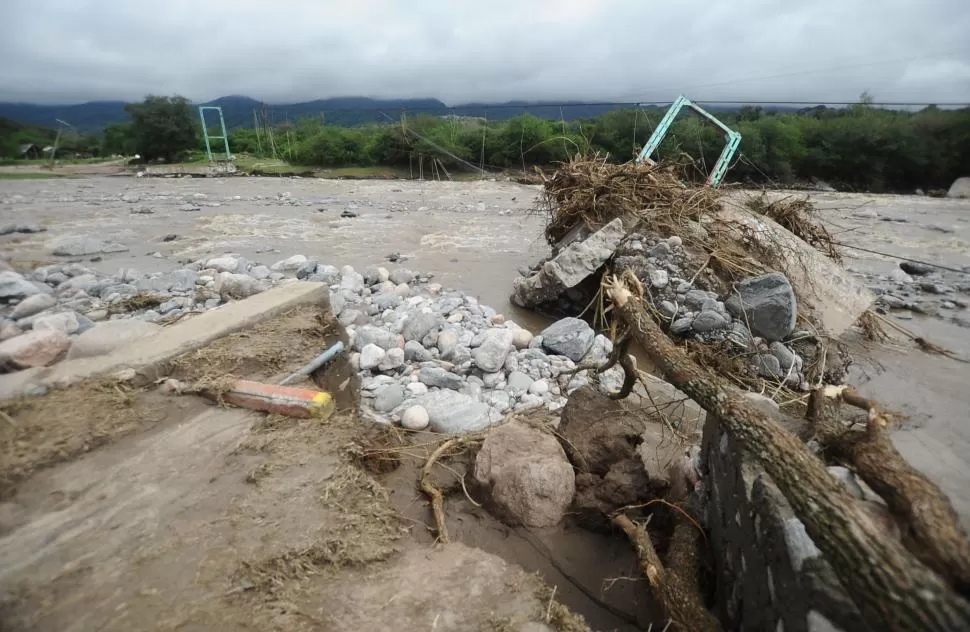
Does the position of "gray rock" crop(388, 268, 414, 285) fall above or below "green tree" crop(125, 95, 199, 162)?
below

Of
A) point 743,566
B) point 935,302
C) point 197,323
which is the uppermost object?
point 197,323

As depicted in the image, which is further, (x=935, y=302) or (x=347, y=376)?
(x=935, y=302)

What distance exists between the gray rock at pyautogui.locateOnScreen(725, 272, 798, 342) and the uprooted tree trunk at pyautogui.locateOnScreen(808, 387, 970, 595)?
289 cm

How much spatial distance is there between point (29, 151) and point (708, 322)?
75.2ft

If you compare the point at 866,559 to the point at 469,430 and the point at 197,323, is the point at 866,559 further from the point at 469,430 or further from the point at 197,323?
the point at 197,323

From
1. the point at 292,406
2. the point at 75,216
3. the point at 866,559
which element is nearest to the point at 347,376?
the point at 292,406

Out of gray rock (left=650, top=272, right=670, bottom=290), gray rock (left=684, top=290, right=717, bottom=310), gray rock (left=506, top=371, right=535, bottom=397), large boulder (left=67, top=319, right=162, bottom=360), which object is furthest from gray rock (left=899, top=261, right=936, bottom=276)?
large boulder (left=67, top=319, right=162, bottom=360)

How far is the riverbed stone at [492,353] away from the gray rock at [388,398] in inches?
30.0

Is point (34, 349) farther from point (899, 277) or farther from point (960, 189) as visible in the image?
point (960, 189)

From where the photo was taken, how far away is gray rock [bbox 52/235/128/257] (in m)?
7.96

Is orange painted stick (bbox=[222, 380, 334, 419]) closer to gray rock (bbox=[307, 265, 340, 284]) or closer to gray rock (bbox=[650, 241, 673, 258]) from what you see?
gray rock (bbox=[307, 265, 340, 284])

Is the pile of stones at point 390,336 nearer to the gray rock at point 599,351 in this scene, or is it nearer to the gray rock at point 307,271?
the gray rock at point 599,351

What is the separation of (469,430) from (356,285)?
3521mm

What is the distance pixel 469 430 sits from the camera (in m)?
3.31
